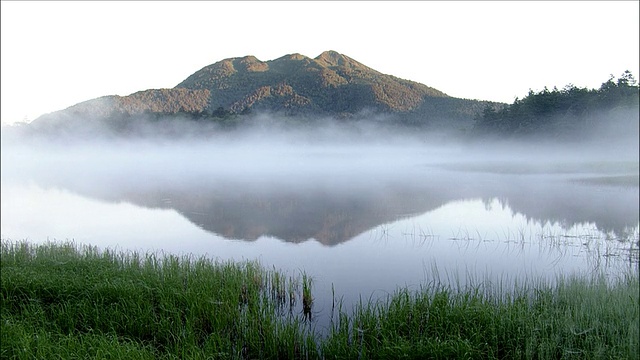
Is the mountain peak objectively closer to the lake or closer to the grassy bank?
the lake

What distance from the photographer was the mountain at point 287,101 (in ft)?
321

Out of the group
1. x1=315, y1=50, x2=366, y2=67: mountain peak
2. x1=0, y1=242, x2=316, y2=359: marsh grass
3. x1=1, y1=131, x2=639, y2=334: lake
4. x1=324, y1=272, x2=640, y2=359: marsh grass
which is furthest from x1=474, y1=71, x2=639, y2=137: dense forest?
x1=315, y1=50, x2=366, y2=67: mountain peak

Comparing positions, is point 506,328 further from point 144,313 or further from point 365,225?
point 365,225

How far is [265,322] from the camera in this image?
4922 mm

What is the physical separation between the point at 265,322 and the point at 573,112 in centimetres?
4900

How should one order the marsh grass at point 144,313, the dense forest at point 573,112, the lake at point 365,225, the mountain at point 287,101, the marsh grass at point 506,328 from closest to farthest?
the marsh grass at point 506,328
the marsh grass at point 144,313
the lake at point 365,225
the dense forest at point 573,112
the mountain at point 287,101

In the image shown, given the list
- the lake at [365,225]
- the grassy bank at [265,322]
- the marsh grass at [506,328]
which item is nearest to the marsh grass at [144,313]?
the grassy bank at [265,322]

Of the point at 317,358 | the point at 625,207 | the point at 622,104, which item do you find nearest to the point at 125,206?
the point at 317,358

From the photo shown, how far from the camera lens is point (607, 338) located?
4.29 metres

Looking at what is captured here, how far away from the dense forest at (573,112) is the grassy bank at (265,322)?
3812cm

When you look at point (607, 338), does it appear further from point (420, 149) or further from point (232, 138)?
point (232, 138)

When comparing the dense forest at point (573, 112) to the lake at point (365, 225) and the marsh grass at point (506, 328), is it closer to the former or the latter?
the lake at point (365, 225)

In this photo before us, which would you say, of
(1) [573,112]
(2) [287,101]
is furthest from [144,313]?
(2) [287,101]

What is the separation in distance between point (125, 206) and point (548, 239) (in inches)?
629
